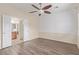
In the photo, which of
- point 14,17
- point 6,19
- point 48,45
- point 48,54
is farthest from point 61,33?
point 6,19

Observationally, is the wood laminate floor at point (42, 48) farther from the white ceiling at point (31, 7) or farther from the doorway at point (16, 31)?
the white ceiling at point (31, 7)

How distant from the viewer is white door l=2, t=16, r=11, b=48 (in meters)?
2.06

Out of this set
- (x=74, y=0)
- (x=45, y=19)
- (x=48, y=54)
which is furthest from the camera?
(x=45, y=19)

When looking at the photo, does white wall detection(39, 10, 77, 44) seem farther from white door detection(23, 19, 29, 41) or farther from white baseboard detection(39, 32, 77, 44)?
white door detection(23, 19, 29, 41)

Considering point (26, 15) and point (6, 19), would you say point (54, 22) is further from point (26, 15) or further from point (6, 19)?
point (6, 19)

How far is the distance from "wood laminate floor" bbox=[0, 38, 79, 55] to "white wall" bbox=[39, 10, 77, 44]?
97 mm

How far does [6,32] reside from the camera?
2115 mm

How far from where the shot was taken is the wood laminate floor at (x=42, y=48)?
2.02 meters

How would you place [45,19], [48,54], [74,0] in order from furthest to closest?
[45,19]
[48,54]
[74,0]

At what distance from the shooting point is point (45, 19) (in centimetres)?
216

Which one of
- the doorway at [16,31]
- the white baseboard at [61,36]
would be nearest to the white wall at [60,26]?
the white baseboard at [61,36]

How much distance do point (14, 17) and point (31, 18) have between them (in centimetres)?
33

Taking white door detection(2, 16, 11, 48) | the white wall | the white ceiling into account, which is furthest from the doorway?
the white wall
